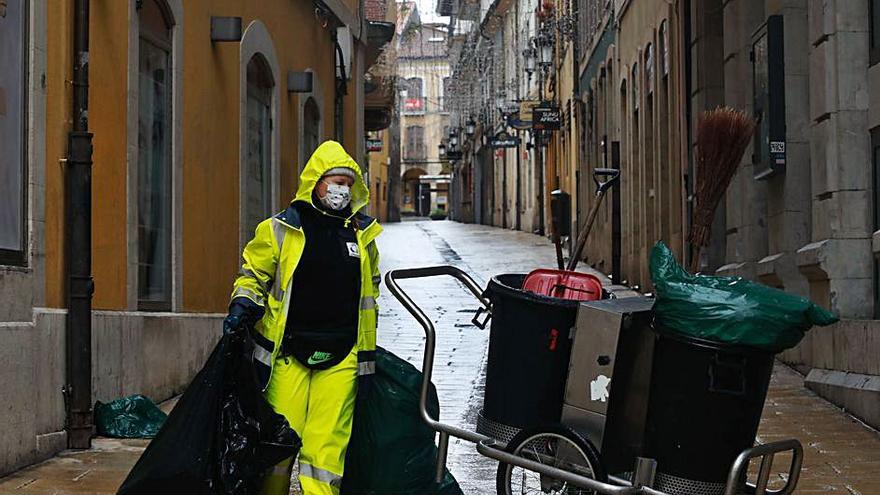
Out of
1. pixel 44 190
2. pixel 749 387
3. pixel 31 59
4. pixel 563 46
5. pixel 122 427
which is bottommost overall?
pixel 122 427

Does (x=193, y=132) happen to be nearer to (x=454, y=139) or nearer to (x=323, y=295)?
(x=323, y=295)

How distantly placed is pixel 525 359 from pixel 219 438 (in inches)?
48.4

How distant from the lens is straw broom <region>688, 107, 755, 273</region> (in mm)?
6616

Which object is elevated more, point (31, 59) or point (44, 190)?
point (31, 59)

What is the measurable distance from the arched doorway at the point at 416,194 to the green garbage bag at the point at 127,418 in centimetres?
8433

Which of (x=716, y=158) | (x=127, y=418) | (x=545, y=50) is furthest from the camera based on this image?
(x=545, y=50)

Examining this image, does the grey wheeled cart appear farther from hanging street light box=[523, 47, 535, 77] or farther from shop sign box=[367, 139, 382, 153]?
shop sign box=[367, 139, 382, 153]

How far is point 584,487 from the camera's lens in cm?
545

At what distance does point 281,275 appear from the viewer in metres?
6.10

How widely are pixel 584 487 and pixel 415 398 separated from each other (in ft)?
3.51

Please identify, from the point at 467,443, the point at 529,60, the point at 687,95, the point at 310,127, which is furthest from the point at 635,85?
the point at 529,60

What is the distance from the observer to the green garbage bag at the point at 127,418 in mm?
9117

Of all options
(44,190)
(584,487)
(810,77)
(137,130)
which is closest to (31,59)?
(44,190)

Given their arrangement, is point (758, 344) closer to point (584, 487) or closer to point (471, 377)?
point (584, 487)
